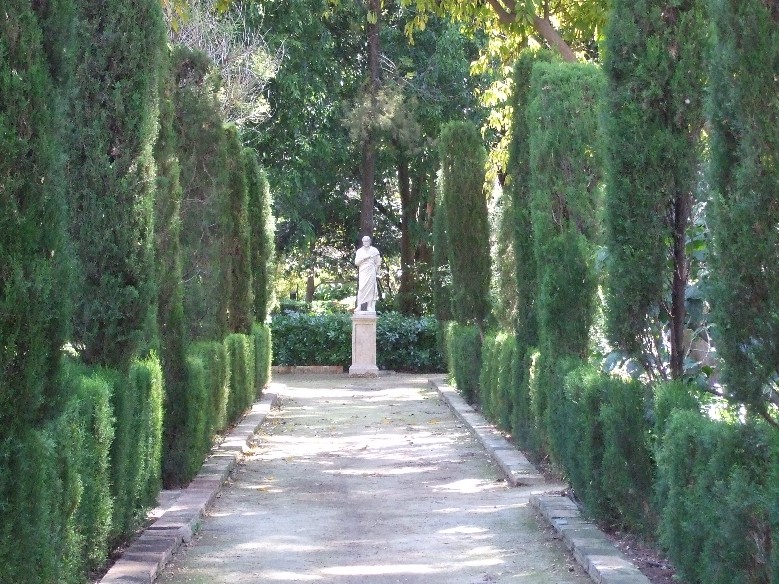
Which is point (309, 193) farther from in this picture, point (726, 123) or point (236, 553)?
point (726, 123)

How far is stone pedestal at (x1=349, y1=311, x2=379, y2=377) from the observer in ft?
86.4

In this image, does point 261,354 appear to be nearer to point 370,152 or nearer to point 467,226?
point 467,226

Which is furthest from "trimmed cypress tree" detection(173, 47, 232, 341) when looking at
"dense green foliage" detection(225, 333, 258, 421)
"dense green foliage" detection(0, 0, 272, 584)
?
"dense green foliage" detection(225, 333, 258, 421)

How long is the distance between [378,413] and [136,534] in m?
10.1

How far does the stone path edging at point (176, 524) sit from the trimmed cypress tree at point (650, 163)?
3.26 m

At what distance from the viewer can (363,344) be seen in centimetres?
2645

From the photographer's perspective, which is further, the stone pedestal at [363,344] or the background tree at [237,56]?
the background tree at [237,56]

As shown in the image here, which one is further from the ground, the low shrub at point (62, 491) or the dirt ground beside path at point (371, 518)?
the low shrub at point (62, 491)

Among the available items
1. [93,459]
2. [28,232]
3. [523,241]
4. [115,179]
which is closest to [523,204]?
[523,241]

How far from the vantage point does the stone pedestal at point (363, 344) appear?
2634cm

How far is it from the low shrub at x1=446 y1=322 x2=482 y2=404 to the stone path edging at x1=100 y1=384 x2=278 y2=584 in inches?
206

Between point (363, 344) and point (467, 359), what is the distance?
8.48 m

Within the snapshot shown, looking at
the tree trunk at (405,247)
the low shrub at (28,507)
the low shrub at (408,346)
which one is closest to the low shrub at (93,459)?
the low shrub at (28,507)

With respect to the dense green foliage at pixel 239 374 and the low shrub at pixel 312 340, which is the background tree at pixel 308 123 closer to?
the low shrub at pixel 312 340
